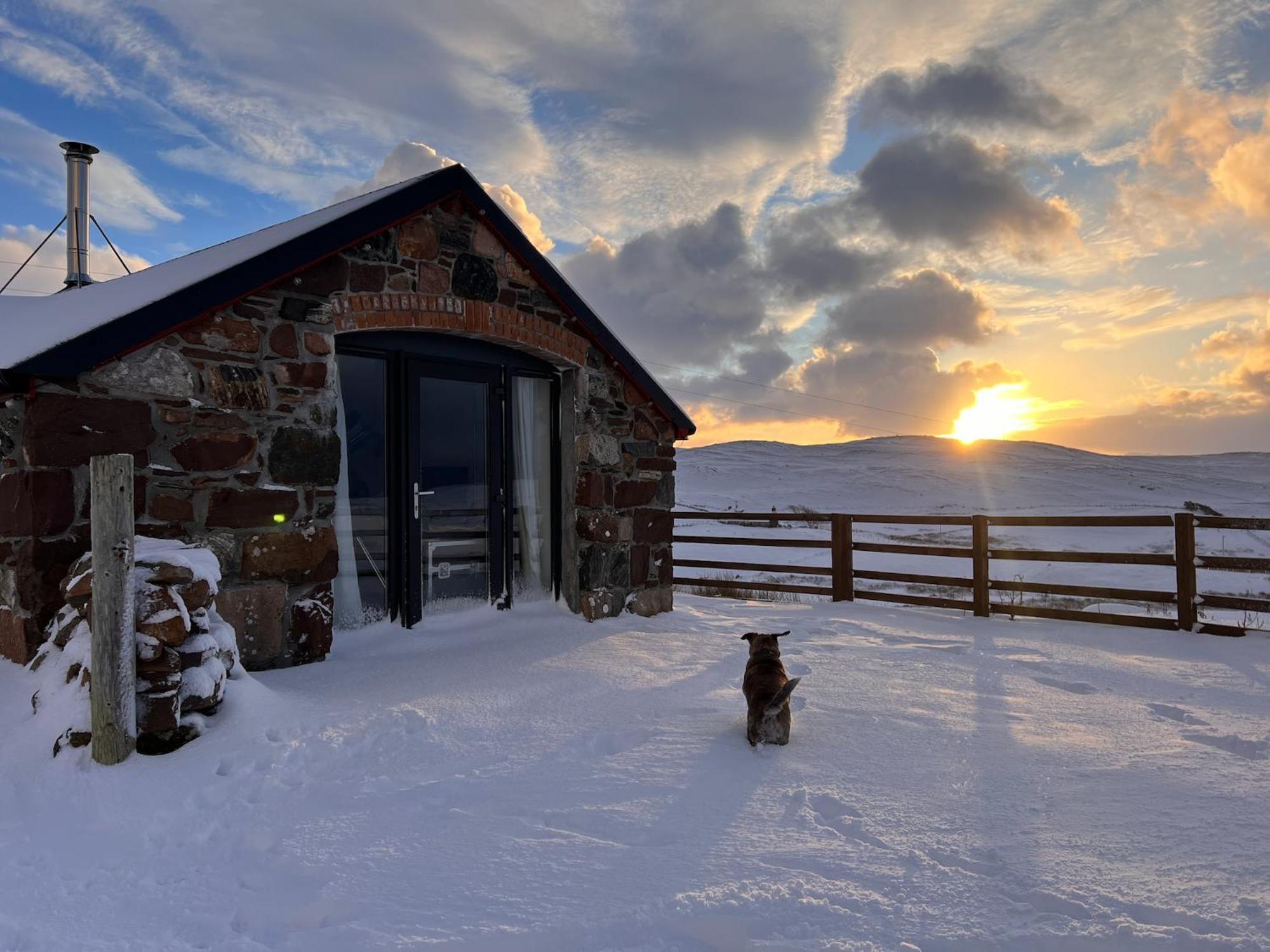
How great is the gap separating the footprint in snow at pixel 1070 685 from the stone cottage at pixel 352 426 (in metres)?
3.70

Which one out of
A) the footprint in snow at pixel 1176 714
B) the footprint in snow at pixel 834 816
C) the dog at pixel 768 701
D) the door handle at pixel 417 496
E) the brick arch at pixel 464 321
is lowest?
the footprint in snow at pixel 1176 714

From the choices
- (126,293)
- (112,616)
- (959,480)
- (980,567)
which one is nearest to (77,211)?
(126,293)

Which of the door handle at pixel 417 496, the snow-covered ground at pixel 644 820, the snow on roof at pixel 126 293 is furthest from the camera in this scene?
the door handle at pixel 417 496

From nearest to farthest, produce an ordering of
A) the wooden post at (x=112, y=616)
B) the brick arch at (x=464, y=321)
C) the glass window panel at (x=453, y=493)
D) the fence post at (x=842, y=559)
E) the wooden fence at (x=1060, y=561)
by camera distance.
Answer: the wooden post at (x=112, y=616), the brick arch at (x=464, y=321), the glass window panel at (x=453, y=493), the wooden fence at (x=1060, y=561), the fence post at (x=842, y=559)

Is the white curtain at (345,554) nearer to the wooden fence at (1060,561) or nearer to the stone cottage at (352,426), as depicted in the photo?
the stone cottage at (352,426)

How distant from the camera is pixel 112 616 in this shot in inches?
136

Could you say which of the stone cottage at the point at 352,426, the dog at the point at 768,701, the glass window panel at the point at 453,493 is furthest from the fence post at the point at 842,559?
the dog at the point at 768,701

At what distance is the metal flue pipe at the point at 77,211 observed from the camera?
8602mm

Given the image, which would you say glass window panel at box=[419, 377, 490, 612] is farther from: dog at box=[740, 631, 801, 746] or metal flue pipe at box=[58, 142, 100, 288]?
metal flue pipe at box=[58, 142, 100, 288]

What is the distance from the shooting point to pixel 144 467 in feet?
15.1

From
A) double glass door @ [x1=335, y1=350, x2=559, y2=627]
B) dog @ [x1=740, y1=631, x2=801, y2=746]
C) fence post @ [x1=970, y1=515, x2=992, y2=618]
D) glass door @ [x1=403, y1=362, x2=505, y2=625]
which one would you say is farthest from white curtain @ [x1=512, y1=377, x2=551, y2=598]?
fence post @ [x1=970, y1=515, x2=992, y2=618]

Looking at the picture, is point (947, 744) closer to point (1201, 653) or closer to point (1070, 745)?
point (1070, 745)

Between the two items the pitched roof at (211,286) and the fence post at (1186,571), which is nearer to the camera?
the pitched roof at (211,286)

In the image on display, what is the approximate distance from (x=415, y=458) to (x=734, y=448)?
55321mm
